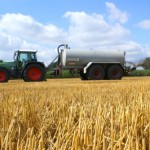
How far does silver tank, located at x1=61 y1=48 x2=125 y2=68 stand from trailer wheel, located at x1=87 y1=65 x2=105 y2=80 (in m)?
0.64

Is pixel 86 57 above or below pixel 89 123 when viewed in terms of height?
above

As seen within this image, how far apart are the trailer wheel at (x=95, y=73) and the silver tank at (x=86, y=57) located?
0.64 m

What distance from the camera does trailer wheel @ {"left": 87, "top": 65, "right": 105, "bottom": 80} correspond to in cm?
1834

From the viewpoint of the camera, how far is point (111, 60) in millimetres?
19391

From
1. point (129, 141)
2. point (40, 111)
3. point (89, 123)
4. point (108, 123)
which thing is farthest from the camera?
point (40, 111)

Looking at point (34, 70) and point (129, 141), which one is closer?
point (129, 141)

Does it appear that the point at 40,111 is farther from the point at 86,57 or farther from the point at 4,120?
the point at 86,57

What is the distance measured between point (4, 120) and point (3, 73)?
13413 millimetres

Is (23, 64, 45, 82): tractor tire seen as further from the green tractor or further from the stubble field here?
the stubble field

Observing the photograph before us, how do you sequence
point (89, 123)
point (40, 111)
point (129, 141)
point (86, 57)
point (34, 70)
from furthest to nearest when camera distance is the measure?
1. point (86, 57)
2. point (34, 70)
3. point (40, 111)
4. point (89, 123)
5. point (129, 141)

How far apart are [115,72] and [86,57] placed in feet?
5.20

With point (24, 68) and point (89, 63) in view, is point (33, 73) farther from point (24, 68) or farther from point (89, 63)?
point (89, 63)

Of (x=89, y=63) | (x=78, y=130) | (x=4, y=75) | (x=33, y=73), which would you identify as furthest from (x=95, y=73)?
(x=78, y=130)

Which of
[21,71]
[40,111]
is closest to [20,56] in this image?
[21,71]
